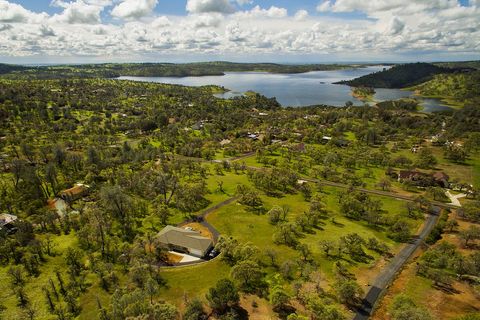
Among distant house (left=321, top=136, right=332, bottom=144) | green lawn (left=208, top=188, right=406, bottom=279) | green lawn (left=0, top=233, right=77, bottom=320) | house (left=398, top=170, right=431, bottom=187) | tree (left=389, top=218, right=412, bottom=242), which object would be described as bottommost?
green lawn (left=0, top=233, right=77, bottom=320)

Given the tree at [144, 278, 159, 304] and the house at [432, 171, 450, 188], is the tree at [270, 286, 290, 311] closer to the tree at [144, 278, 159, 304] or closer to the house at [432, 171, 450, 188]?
the tree at [144, 278, 159, 304]

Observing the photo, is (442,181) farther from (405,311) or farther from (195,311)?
(195,311)

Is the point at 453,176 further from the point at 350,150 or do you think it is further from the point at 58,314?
the point at 58,314

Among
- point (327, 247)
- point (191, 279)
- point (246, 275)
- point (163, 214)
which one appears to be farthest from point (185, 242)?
point (327, 247)

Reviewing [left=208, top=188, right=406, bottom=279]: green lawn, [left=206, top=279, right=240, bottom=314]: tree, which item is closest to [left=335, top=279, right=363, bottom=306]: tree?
[left=208, top=188, right=406, bottom=279]: green lawn

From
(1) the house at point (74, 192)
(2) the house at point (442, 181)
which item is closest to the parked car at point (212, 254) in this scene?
(1) the house at point (74, 192)

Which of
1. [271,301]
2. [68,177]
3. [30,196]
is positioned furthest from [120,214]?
[271,301]
